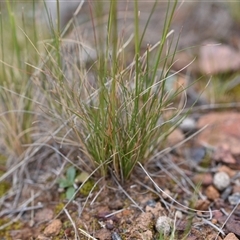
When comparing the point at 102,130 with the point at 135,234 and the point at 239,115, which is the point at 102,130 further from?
the point at 239,115

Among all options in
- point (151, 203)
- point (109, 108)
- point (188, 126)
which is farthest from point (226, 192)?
point (109, 108)

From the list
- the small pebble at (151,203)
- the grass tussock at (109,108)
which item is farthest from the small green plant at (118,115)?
the small pebble at (151,203)

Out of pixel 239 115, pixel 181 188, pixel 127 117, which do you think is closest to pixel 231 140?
pixel 239 115

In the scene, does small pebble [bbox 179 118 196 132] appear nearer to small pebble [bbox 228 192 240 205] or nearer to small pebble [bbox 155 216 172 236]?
small pebble [bbox 228 192 240 205]

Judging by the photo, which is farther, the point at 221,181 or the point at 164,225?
the point at 221,181

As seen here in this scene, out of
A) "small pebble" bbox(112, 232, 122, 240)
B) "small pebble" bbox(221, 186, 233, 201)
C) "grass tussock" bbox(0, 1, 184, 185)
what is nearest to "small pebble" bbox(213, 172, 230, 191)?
"small pebble" bbox(221, 186, 233, 201)

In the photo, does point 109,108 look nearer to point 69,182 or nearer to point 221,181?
point 69,182

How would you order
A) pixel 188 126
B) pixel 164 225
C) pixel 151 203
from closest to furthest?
1. pixel 164 225
2. pixel 151 203
3. pixel 188 126
